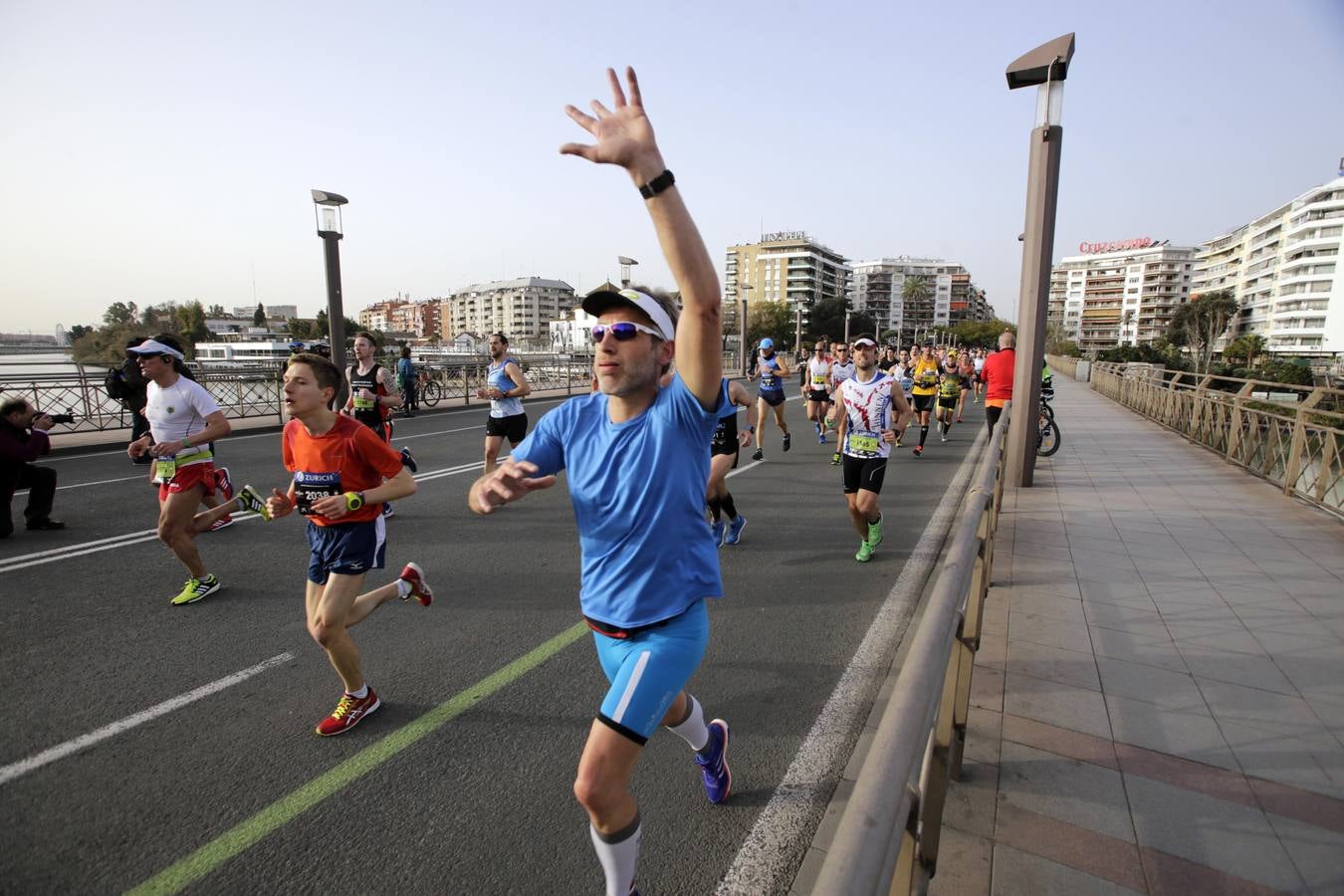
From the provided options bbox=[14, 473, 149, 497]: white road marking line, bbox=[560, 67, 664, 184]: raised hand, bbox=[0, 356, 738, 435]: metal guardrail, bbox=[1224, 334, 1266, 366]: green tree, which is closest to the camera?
bbox=[560, 67, 664, 184]: raised hand

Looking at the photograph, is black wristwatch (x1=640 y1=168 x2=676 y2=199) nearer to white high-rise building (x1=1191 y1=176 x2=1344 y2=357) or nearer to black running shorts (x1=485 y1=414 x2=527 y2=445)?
black running shorts (x1=485 y1=414 x2=527 y2=445)

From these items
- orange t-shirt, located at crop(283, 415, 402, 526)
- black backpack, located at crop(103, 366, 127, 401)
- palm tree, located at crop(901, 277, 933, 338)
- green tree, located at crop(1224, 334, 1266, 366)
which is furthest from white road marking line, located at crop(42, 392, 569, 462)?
palm tree, located at crop(901, 277, 933, 338)

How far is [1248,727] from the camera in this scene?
3170 millimetres

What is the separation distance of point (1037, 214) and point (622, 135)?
27.2 ft

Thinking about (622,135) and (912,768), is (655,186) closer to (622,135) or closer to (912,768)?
(622,135)

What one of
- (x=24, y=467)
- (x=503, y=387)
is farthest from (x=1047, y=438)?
(x=24, y=467)

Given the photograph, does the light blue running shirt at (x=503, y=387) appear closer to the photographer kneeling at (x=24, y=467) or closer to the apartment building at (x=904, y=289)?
the photographer kneeling at (x=24, y=467)

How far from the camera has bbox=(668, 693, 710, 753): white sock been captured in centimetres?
258

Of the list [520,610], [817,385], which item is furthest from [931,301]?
[520,610]

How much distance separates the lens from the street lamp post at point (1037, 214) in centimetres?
794

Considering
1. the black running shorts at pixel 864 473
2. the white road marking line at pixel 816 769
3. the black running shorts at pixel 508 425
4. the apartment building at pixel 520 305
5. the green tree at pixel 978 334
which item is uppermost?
the apartment building at pixel 520 305

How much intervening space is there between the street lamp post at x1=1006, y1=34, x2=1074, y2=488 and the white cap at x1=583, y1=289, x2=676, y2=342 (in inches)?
299

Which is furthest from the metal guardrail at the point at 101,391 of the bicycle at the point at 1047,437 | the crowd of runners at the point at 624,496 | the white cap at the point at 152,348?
the bicycle at the point at 1047,437

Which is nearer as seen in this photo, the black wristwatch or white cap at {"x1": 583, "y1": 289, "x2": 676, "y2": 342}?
the black wristwatch
